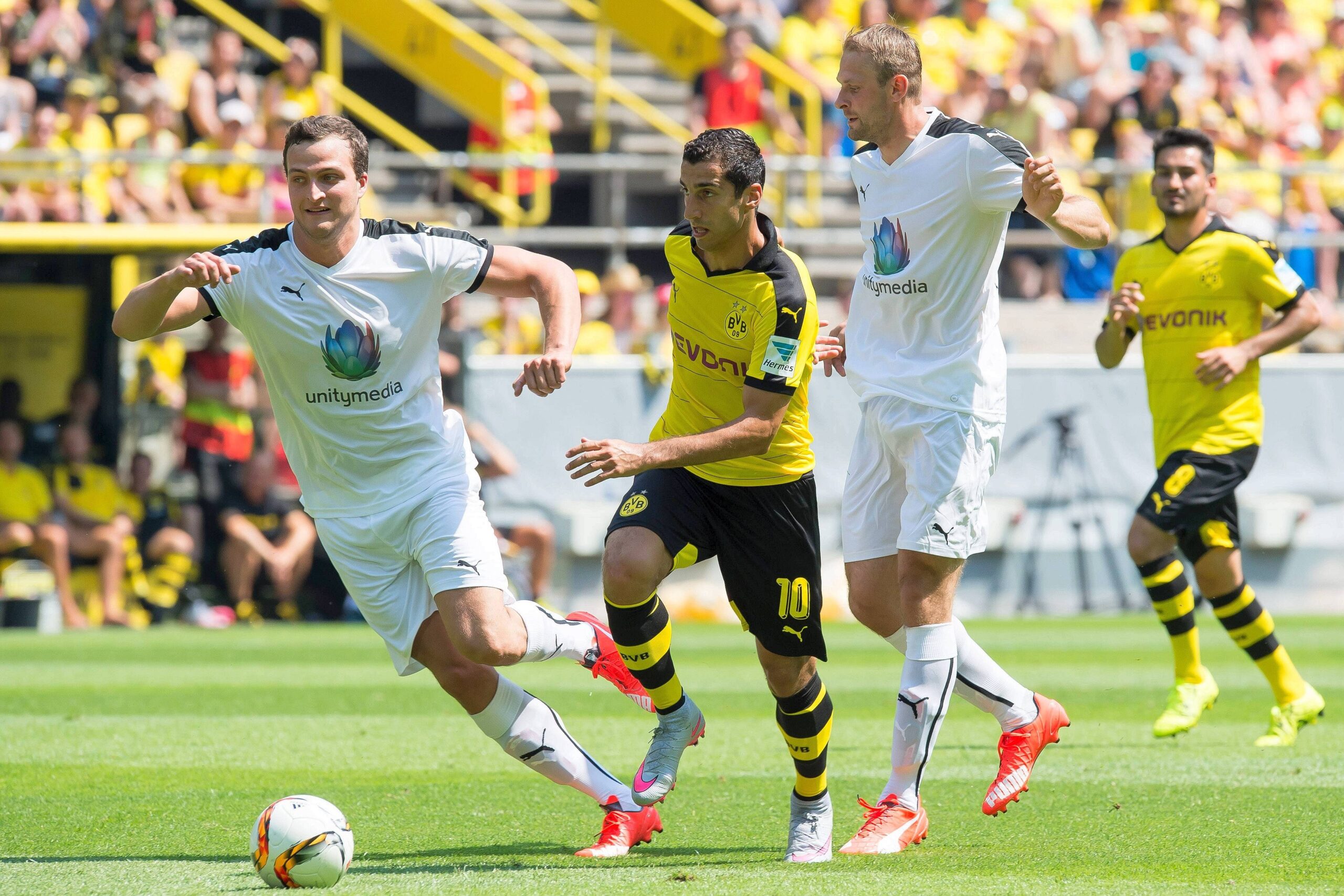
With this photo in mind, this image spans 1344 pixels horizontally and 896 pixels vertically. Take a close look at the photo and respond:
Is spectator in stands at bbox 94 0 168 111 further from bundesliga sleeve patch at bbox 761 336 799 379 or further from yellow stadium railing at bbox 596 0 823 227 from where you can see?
bundesliga sleeve patch at bbox 761 336 799 379

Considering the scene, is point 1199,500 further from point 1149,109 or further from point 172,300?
point 1149,109

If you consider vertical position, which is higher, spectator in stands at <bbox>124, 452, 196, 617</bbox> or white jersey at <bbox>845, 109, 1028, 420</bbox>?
white jersey at <bbox>845, 109, 1028, 420</bbox>

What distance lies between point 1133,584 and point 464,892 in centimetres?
1266

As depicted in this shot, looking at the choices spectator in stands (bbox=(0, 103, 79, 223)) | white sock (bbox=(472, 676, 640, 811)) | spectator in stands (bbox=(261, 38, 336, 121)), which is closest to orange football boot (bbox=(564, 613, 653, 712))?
white sock (bbox=(472, 676, 640, 811))

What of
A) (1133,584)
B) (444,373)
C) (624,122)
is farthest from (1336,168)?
(444,373)

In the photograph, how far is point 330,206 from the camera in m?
5.53

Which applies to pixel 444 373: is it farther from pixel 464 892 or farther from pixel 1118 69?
pixel 464 892

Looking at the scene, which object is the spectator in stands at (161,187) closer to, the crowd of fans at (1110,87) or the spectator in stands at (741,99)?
the crowd of fans at (1110,87)

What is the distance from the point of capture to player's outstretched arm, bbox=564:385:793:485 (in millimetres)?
4957

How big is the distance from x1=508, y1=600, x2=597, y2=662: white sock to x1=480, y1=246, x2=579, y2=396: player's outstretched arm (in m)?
0.76

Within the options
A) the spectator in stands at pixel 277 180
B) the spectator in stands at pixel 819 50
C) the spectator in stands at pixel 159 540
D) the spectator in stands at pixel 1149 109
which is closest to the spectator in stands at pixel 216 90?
the spectator in stands at pixel 277 180

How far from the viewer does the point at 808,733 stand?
5633 mm

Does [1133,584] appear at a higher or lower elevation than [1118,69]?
lower

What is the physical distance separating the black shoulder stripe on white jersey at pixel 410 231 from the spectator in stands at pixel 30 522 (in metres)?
9.60
